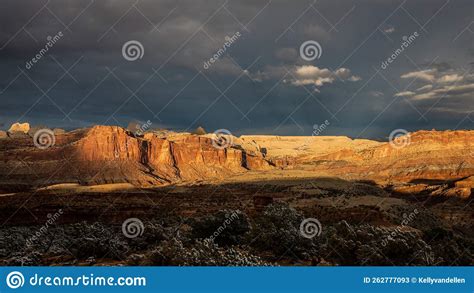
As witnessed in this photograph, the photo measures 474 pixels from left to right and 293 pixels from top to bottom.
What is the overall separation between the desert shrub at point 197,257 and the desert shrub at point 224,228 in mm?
3228

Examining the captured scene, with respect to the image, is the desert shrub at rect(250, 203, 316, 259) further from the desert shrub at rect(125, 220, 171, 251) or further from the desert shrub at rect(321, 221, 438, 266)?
the desert shrub at rect(125, 220, 171, 251)

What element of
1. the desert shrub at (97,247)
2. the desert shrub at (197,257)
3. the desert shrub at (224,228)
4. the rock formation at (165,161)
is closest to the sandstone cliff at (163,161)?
the rock formation at (165,161)

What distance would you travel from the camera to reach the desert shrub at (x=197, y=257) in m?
13.4

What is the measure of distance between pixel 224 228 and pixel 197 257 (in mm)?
5043

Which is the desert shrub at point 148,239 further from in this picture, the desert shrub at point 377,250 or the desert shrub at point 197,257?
the desert shrub at point 377,250

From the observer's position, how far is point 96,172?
4400 inches

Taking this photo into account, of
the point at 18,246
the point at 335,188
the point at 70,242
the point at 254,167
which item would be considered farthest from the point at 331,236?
the point at 254,167

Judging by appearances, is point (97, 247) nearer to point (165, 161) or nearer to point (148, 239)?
point (148, 239)

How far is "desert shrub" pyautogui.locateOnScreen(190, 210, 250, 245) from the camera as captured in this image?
18.1 metres

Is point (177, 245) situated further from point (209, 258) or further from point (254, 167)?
point (254, 167)

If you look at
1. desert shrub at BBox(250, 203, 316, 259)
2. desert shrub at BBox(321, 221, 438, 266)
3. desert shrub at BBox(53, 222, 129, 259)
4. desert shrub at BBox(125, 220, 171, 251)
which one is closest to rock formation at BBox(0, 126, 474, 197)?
desert shrub at BBox(321, 221, 438, 266)

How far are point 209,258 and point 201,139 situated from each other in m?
172

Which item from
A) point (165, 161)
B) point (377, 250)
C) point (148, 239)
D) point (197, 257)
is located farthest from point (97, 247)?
point (165, 161)

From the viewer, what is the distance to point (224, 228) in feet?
60.4
